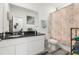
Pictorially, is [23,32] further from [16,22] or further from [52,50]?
[52,50]

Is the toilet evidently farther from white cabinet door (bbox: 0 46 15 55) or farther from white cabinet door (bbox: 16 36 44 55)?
white cabinet door (bbox: 0 46 15 55)

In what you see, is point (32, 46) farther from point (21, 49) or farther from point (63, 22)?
point (63, 22)

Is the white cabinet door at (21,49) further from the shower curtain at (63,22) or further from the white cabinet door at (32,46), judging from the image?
the shower curtain at (63,22)

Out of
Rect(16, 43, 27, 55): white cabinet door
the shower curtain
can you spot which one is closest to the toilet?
the shower curtain

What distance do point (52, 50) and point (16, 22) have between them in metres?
0.72

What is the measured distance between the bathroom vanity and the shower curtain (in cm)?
22

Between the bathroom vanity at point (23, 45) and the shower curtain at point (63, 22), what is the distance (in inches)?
8.8

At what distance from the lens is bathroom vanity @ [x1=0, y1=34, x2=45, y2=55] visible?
6.40ft

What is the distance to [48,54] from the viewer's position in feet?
6.88

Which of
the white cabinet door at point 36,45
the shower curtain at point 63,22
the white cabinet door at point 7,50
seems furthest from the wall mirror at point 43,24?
the white cabinet door at point 7,50

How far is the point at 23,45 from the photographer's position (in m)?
2.04

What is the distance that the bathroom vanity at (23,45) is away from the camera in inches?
76.8

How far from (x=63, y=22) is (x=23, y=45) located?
2.37 feet

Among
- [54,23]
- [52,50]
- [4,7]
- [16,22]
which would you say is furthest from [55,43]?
[4,7]
